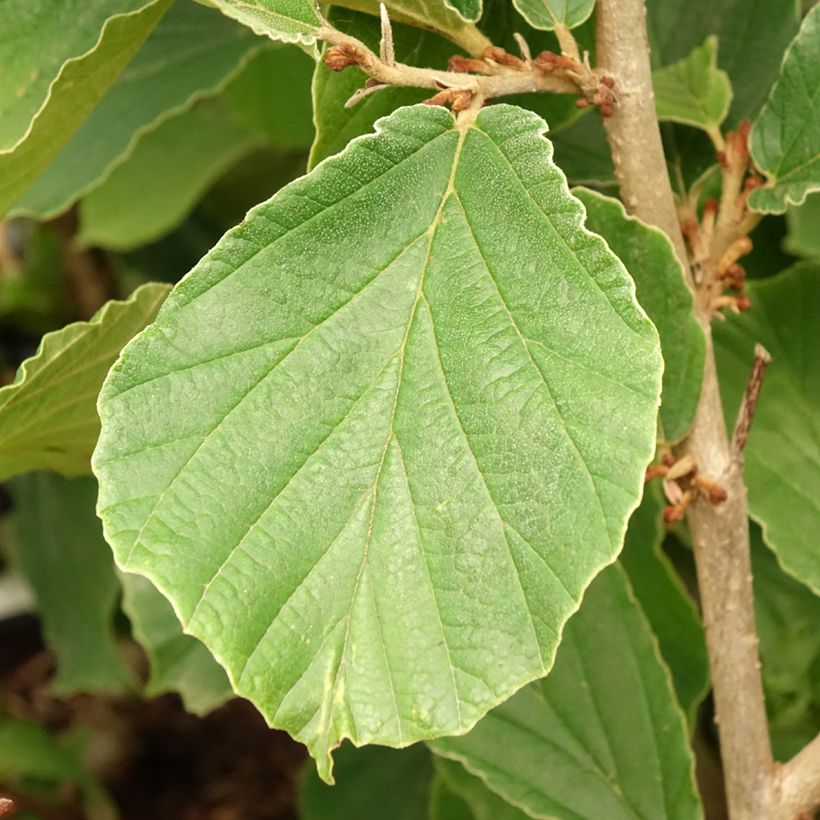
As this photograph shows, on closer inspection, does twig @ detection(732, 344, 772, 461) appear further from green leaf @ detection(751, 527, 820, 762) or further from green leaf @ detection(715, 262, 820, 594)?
green leaf @ detection(751, 527, 820, 762)

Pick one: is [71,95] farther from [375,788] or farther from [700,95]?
[375,788]

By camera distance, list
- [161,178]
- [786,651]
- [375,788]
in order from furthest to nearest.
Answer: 1. [161,178]
2. [375,788]
3. [786,651]

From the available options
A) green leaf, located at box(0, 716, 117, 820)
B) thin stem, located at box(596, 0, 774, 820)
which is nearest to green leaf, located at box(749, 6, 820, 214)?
thin stem, located at box(596, 0, 774, 820)

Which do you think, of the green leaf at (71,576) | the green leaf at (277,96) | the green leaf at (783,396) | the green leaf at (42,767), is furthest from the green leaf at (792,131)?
the green leaf at (42,767)

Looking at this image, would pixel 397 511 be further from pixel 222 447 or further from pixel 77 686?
pixel 77 686

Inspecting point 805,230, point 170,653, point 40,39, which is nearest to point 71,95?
point 40,39
